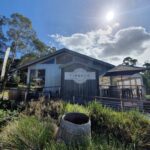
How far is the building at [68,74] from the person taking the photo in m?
12.9

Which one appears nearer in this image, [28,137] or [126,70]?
[28,137]

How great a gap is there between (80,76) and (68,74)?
92cm

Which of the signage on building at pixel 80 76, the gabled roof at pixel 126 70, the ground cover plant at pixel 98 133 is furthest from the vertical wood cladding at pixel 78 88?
the ground cover plant at pixel 98 133

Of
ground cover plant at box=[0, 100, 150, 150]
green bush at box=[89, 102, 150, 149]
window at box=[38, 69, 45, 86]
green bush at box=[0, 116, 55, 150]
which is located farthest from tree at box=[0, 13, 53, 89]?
green bush at box=[0, 116, 55, 150]

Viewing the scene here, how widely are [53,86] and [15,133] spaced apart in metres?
10.7

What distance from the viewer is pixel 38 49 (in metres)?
30.7

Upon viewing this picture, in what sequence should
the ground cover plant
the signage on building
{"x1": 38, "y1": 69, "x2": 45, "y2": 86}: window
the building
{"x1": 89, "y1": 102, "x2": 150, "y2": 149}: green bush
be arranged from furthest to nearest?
{"x1": 38, "y1": 69, "x2": 45, "y2": 86}: window < the signage on building < the building < {"x1": 89, "y1": 102, "x2": 150, "y2": 149}: green bush < the ground cover plant

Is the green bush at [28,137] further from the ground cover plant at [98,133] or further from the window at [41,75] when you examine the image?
the window at [41,75]

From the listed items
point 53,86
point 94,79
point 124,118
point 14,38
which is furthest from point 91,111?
point 14,38

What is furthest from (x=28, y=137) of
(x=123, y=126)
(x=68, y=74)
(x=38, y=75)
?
(x=38, y=75)

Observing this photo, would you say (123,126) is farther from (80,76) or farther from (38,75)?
(38,75)

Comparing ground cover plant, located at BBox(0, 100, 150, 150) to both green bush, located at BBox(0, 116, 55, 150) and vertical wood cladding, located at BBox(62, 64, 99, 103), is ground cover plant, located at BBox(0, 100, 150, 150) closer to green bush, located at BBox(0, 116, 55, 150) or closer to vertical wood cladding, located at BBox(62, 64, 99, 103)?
green bush, located at BBox(0, 116, 55, 150)

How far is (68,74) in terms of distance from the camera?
42.9 ft

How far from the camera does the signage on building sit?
513 inches
